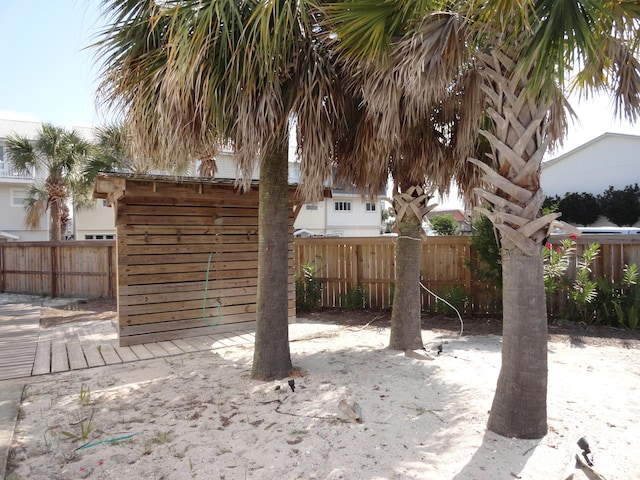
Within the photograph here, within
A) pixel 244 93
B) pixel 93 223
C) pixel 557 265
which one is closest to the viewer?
pixel 244 93

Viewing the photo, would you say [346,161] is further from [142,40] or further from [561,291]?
[561,291]

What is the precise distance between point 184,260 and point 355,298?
379cm

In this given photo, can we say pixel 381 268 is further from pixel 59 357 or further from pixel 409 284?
pixel 59 357

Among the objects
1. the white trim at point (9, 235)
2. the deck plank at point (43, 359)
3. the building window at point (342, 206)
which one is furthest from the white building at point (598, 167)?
the white trim at point (9, 235)

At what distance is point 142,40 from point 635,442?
5576 mm

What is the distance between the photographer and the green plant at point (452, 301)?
7969 millimetres

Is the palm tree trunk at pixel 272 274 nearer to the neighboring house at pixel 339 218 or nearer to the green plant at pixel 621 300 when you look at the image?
the green plant at pixel 621 300

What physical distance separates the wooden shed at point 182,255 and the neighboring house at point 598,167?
18.7 m

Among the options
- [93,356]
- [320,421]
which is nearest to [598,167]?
[320,421]

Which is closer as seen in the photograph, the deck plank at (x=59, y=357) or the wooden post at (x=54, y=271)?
the deck plank at (x=59, y=357)

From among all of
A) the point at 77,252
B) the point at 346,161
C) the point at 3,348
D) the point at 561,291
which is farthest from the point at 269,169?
the point at 77,252

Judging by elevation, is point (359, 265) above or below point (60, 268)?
above

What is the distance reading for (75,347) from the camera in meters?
6.34

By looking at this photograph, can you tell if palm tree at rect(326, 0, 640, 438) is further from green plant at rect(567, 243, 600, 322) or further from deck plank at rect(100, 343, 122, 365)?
deck plank at rect(100, 343, 122, 365)
